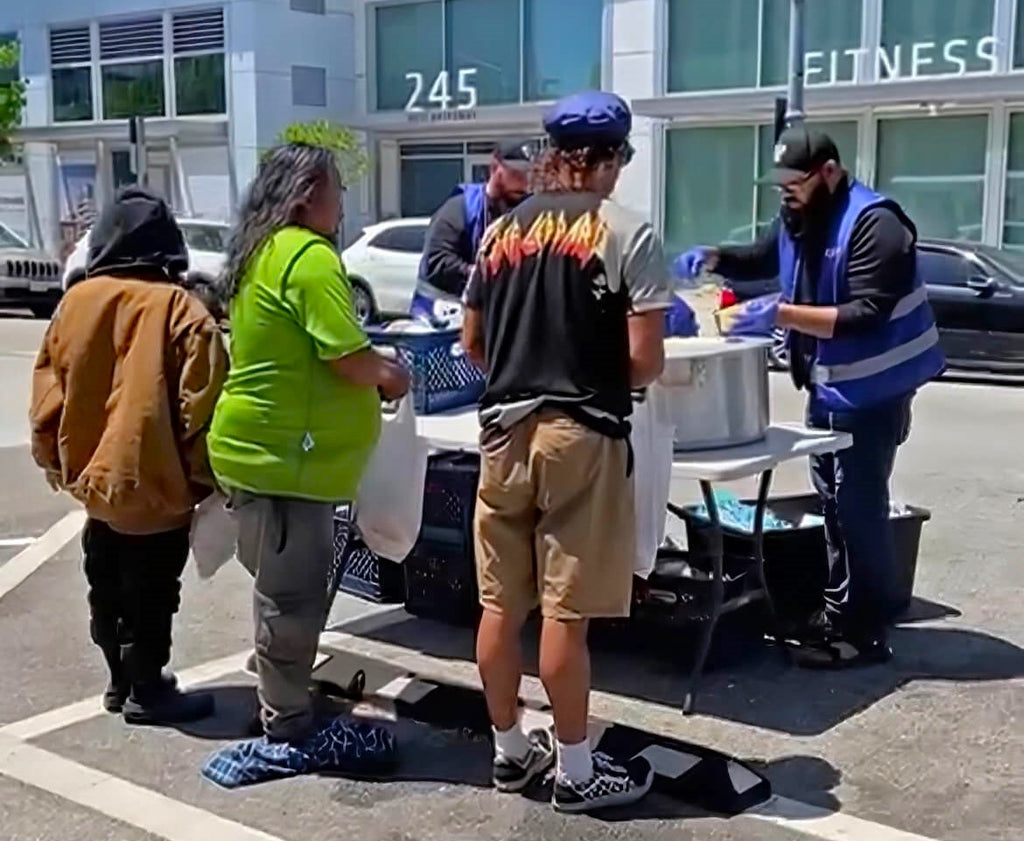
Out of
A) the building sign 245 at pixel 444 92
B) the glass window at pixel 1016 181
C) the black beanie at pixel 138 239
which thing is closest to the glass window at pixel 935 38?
the glass window at pixel 1016 181

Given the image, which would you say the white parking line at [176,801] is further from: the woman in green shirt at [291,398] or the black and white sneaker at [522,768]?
the black and white sneaker at [522,768]

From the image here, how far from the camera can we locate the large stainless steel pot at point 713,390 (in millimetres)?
4309

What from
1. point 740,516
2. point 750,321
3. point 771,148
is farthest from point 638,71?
point 750,321

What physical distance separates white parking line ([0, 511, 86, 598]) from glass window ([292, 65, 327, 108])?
2065cm

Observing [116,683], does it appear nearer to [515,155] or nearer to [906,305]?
[515,155]

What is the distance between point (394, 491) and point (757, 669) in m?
1.47

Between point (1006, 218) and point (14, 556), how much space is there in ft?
53.7

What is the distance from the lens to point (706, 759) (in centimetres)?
393

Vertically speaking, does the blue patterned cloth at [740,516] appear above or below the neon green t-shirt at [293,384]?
below

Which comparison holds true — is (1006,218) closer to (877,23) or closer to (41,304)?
(877,23)

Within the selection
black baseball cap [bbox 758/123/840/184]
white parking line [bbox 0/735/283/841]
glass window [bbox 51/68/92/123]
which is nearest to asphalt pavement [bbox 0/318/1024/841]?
white parking line [bbox 0/735/283/841]

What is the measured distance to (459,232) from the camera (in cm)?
566

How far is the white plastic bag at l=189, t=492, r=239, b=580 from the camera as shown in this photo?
432cm

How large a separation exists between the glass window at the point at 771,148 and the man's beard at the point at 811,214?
16651mm
